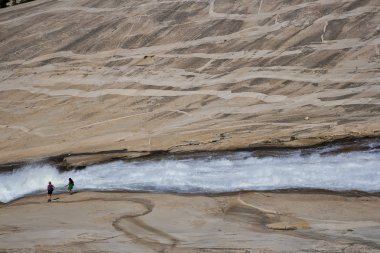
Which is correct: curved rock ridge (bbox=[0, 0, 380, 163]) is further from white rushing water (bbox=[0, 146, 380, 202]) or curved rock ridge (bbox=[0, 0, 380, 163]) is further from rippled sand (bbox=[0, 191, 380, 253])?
rippled sand (bbox=[0, 191, 380, 253])

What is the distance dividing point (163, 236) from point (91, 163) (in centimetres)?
555

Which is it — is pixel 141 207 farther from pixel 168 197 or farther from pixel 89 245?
pixel 89 245

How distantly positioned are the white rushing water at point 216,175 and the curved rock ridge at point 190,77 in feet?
1.24

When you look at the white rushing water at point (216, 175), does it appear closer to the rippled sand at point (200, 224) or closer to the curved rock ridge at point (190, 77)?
the curved rock ridge at point (190, 77)

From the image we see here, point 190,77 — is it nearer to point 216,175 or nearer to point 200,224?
point 216,175

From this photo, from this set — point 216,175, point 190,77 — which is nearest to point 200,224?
point 216,175

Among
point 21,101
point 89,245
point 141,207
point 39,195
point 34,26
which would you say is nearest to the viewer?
point 89,245

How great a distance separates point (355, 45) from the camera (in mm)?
18062

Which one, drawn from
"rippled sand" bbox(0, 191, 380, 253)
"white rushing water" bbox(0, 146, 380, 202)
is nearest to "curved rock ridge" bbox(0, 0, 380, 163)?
"white rushing water" bbox(0, 146, 380, 202)

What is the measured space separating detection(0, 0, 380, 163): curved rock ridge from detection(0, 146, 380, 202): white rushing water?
38 centimetres

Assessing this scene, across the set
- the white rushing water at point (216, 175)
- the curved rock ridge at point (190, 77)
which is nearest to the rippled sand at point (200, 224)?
the white rushing water at point (216, 175)

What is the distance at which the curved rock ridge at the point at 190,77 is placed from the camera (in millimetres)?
15898

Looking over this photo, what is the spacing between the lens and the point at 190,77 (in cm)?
1912

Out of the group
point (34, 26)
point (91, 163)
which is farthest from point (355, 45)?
point (34, 26)
